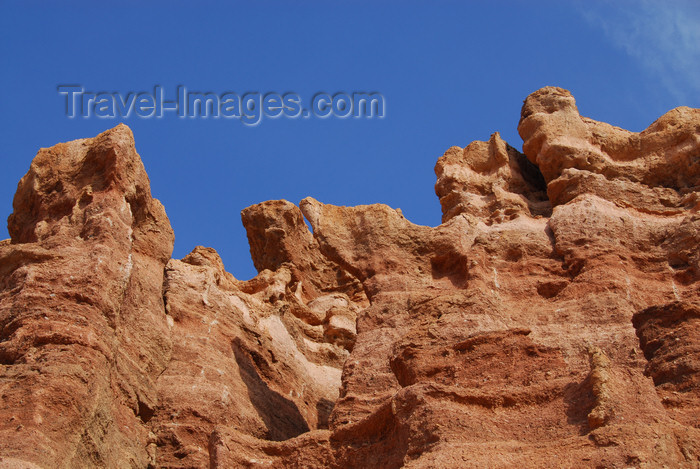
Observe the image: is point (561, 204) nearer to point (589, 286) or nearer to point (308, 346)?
point (589, 286)

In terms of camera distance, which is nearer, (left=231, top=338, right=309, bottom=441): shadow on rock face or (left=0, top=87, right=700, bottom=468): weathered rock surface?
(left=0, top=87, right=700, bottom=468): weathered rock surface

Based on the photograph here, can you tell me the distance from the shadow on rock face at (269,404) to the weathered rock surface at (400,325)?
0.19ft

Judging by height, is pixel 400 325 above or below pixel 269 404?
above

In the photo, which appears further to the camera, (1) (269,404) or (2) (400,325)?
(1) (269,404)

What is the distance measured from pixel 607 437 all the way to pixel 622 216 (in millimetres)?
9250

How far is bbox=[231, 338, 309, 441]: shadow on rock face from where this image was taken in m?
19.0

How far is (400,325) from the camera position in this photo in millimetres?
18031

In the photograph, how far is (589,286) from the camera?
1830 cm

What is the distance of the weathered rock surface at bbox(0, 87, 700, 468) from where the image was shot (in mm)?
13445

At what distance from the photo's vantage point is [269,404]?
64.1ft

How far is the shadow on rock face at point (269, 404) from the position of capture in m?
19.0

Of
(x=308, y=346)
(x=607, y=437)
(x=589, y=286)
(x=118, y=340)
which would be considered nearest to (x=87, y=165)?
(x=118, y=340)

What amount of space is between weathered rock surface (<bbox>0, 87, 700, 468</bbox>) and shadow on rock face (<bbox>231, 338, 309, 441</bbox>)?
0.06 metres

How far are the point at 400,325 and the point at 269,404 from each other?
3.36 metres
